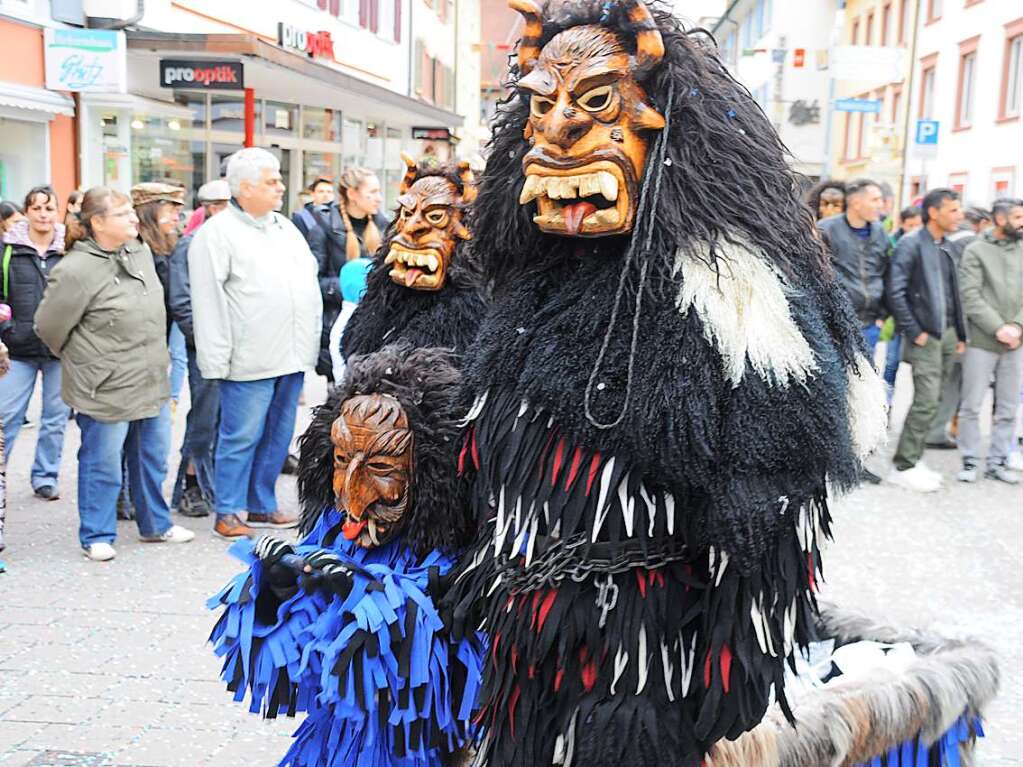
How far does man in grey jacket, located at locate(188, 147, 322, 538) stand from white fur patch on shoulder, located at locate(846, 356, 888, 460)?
350 cm

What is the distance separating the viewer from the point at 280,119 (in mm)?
17453

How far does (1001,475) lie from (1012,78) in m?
15.9

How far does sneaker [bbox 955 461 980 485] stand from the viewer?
7.00 metres

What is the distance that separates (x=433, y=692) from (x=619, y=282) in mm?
867

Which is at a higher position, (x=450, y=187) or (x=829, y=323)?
(x=450, y=187)

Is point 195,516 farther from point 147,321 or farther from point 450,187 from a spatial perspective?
point 450,187

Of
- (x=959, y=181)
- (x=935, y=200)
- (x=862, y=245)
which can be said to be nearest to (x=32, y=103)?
(x=862, y=245)

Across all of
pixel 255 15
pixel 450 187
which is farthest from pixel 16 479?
pixel 255 15

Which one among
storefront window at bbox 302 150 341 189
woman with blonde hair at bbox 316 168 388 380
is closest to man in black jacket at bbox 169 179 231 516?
woman with blonde hair at bbox 316 168 388 380

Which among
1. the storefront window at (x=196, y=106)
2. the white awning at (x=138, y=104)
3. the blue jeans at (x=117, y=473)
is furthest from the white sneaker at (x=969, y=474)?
the storefront window at (x=196, y=106)

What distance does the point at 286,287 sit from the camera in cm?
502

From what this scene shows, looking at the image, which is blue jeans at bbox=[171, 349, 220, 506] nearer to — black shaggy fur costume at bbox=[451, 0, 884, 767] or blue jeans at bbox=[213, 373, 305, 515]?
blue jeans at bbox=[213, 373, 305, 515]

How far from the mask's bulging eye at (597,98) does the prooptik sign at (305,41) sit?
14465mm

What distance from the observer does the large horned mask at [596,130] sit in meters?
1.72
